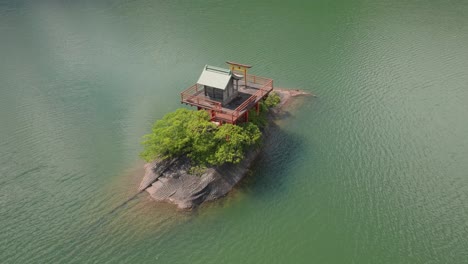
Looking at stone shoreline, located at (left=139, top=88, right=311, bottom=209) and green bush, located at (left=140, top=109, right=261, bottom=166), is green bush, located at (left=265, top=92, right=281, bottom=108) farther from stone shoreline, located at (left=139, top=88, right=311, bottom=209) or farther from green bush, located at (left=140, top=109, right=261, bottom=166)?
stone shoreline, located at (left=139, top=88, right=311, bottom=209)

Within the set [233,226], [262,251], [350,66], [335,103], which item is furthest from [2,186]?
[350,66]

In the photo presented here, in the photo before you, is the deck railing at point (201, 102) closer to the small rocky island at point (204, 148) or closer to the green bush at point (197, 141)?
the small rocky island at point (204, 148)

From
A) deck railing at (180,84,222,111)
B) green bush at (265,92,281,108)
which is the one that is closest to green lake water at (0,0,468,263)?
green bush at (265,92,281,108)

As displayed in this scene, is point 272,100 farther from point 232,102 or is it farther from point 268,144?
point 232,102

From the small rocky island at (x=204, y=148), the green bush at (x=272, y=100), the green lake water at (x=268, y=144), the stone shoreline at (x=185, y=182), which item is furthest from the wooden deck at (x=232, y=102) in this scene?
the green lake water at (x=268, y=144)

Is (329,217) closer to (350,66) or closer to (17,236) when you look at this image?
(17,236)

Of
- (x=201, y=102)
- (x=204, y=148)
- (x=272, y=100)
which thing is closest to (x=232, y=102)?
(x=201, y=102)
